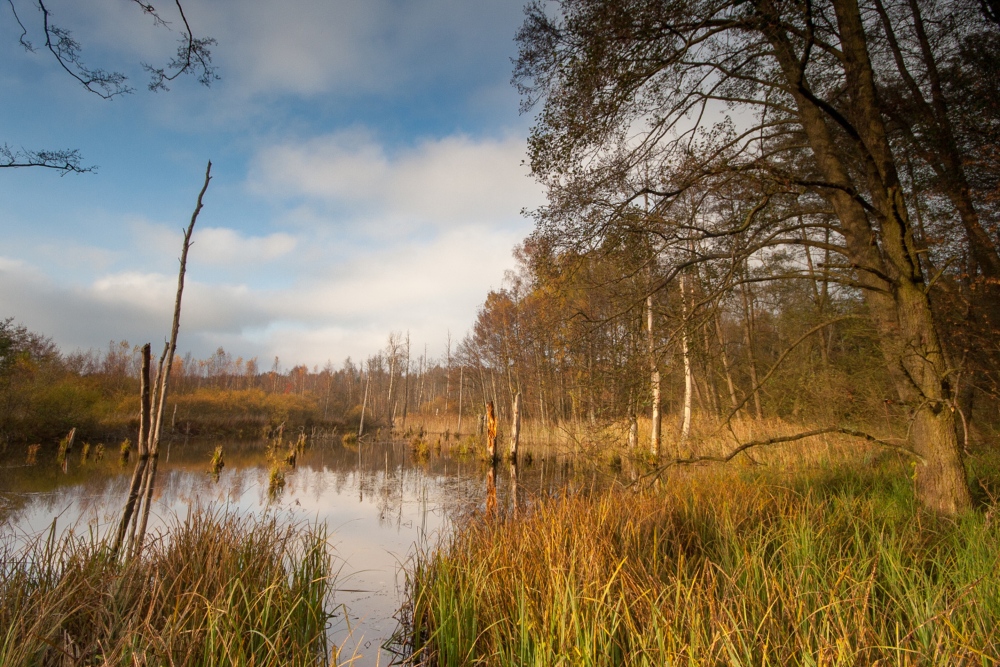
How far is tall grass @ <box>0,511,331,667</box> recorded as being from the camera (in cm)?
209

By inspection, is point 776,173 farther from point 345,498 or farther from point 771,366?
point 345,498

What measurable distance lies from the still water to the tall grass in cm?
27

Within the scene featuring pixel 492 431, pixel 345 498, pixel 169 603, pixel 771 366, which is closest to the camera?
pixel 169 603

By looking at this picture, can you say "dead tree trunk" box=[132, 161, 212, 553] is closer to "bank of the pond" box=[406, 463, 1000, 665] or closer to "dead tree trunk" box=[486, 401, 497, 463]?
"bank of the pond" box=[406, 463, 1000, 665]

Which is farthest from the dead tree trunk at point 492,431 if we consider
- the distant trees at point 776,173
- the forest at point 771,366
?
the distant trees at point 776,173

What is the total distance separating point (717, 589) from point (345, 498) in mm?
8903

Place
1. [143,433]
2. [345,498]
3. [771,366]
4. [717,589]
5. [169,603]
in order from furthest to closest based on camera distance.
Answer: [345,498], [771,366], [143,433], [717,589], [169,603]

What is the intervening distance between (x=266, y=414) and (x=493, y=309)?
16.9 meters

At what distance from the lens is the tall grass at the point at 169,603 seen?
2092 millimetres

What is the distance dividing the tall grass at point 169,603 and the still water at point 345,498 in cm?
27

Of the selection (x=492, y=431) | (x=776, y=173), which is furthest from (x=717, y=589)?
(x=492, y=431)

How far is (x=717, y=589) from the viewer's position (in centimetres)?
285

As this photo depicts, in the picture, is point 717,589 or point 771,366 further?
point 771,366

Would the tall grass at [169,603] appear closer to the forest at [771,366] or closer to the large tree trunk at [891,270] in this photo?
the forest at [771,366]
